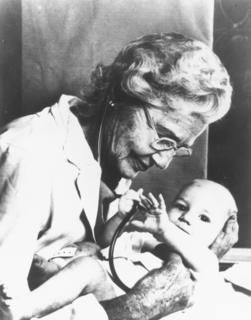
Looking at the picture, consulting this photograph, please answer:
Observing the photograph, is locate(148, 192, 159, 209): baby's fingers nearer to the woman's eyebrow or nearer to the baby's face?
the baby's face

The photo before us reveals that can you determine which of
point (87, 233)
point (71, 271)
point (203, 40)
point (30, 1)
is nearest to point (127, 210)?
point (87, 233)

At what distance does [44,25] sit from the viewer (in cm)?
128

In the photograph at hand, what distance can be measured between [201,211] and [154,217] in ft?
0.40

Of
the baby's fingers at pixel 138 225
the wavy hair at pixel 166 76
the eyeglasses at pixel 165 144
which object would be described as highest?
the wavy hair at pixel 166 76

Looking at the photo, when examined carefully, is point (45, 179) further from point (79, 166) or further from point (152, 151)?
point (152, 151)

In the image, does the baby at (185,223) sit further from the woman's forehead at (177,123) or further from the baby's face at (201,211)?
the woman's forehead at (177,123)

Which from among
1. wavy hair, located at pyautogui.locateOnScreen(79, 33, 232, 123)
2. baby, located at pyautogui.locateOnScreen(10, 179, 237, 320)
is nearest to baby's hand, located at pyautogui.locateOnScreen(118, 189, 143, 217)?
baby, located at pyautogui.locateOnScreen(10, 179, 237, 320)

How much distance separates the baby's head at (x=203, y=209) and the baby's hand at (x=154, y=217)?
0.12 ft

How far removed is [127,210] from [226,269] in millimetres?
324

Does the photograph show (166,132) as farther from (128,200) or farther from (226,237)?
(226,237)

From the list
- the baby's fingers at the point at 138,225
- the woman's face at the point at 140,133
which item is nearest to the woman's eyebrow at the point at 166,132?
the woman's face at the point at 140,133

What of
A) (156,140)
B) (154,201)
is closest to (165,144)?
(156,140)

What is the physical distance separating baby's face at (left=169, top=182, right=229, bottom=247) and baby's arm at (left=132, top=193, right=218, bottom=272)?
2cm

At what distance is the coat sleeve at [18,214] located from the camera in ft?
3.64
